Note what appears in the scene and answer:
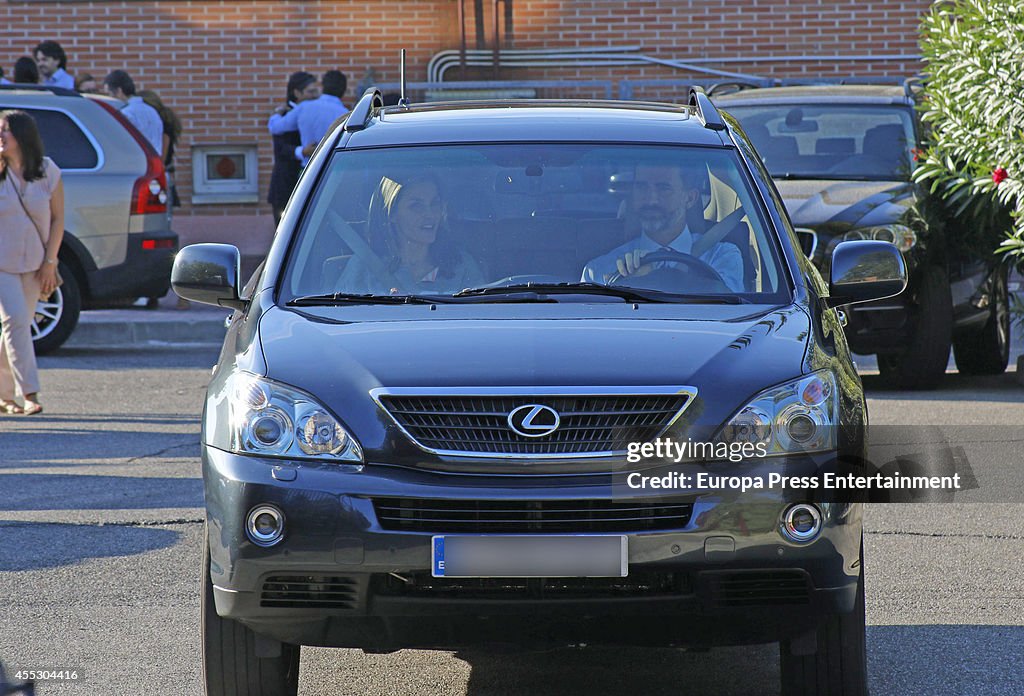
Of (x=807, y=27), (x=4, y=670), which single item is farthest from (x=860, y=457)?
(x=807, y=27)

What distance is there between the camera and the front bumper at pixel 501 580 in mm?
3895

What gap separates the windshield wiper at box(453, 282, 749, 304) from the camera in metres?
4.71

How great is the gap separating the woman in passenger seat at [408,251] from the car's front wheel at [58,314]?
8.31m

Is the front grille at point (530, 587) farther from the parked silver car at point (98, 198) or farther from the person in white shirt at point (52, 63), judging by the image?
the person in white shirt at point (52, 63)

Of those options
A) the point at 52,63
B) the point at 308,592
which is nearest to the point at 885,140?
the point at 308,592

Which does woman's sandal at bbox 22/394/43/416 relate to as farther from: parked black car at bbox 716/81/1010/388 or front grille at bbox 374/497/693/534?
front grille at bbox 374/497/693/534

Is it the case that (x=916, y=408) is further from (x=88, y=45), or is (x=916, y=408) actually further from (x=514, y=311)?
(x=88, y=45)

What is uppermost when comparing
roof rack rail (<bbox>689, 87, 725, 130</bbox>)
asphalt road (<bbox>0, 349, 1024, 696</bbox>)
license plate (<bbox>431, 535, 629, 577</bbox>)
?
roof rack rail (<bbox>689, 87, 725, 130</bbox>)

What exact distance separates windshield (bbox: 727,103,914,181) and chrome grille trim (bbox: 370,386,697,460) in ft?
24.4

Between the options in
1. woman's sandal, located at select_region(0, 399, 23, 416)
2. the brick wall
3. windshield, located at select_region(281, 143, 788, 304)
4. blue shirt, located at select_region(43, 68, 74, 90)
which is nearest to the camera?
windshield, located at select_region(281, 143, 788, 304)

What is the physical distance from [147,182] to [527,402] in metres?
9.85

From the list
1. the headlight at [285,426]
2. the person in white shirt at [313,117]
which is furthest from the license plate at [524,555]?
the person in white shirt at [313,117]

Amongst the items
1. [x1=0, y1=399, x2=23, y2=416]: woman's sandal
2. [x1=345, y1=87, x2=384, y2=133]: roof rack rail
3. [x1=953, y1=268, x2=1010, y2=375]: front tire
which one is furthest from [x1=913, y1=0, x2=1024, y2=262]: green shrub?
[x1=0, y1=399, x2=23, y2=416]: woman's sandal

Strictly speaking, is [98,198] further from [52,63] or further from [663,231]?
[663,231]
